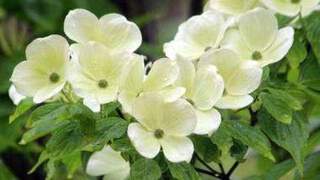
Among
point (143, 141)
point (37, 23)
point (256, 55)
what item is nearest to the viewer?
point (143, 141)

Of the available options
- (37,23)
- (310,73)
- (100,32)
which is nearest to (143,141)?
(100,32)

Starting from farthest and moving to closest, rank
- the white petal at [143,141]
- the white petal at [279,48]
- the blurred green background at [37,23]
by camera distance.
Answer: the blurred green background at [37,23], the white petal at [279,48], the white petal at [143,141]

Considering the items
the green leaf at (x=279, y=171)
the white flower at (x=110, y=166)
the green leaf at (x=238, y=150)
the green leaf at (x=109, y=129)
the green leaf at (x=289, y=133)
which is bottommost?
the white flower at (x=110, y=166)

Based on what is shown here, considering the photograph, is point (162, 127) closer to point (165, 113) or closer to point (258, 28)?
point (165, 113)

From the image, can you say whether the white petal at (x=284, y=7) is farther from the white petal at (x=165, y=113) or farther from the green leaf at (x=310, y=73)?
the white petal at (x=165, y=113)

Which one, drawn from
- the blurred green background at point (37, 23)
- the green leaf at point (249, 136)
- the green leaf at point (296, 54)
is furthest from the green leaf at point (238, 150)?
the blurred green background at point (37, 23)

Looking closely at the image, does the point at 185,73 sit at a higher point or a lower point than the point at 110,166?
higher
